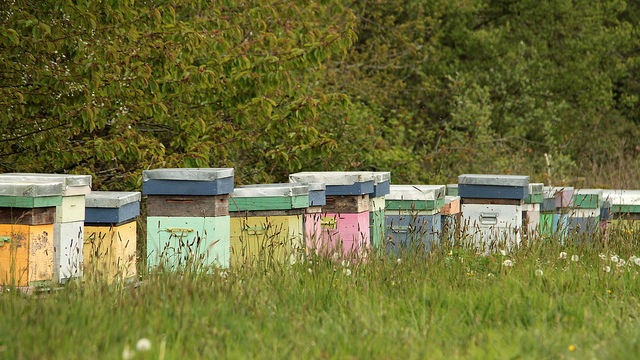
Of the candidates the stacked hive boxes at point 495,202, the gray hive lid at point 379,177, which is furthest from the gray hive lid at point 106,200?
the stacked hive boxes at point 495,202

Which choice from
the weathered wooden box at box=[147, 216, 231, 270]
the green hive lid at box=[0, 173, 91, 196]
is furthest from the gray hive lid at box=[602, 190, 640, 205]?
the green hive lid at box=[0, 173, 91, 196]

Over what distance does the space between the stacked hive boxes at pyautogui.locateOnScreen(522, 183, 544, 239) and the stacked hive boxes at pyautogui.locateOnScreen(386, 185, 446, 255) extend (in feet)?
3.50

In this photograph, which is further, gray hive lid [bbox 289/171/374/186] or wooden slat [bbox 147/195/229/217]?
gray hive lid [bbox 289/171/374/186]

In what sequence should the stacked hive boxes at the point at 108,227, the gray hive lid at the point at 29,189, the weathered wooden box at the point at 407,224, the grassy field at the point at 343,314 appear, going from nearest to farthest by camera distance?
the grassy field at the point at 343,314 → the gray hive lid at the point at 29,189 → the stacked hive boxes at the point at 108,227 → the weathered wooden box at the point at 407,224

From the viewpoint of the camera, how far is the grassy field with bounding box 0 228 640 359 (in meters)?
2.97

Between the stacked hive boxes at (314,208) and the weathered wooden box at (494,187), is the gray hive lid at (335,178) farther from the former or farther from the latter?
the weathered wooden box at (494,187)

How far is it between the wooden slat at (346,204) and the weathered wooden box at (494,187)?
1.37 m

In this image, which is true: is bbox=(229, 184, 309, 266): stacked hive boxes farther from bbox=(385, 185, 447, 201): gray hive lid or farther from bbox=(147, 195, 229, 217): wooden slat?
bbox=(385, 185, 447, 201): gray hive lid

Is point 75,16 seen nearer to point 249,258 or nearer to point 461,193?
point 249,258

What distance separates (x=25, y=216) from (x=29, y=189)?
207 mm

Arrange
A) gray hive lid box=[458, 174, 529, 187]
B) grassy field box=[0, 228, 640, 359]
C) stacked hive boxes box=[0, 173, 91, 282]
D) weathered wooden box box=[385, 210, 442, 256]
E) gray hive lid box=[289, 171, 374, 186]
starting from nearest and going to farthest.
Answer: grassy field box=[0, 228, 640, 359], stacked hive boxes box=[0, 173, 91, 282], gray hive lid box=[289, 171, 374, 186], weathered wooden box box=[385, 210, 442, 256], gray hive lid box=[458, 174, 529, 187]

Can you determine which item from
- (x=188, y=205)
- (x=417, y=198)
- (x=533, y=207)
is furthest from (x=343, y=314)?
(x=533, y=207)

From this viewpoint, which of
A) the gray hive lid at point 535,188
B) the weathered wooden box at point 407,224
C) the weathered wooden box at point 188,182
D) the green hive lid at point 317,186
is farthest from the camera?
the gray hive lid at point 535,188

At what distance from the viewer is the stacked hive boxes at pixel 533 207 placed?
22.2 ft
